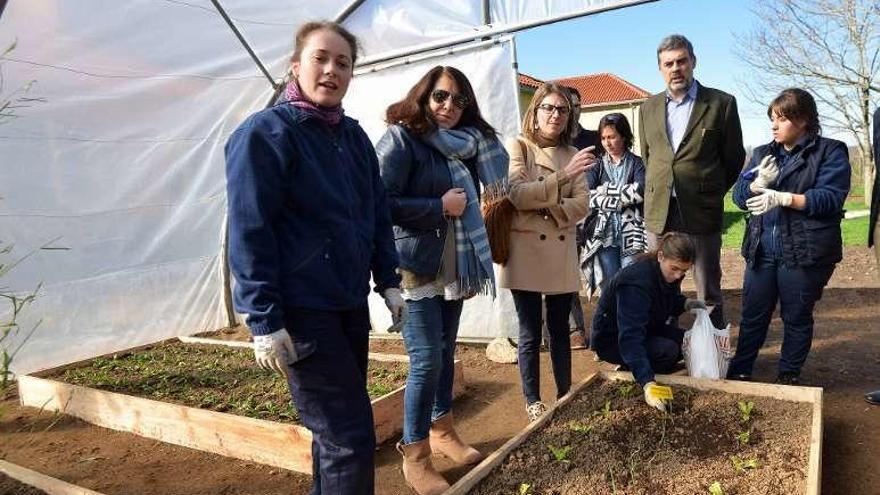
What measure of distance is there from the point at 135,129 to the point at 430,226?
3652 millimetres

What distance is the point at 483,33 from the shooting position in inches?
188

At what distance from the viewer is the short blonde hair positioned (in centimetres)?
307

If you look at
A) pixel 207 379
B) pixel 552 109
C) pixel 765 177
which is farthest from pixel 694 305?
pixel 207 379

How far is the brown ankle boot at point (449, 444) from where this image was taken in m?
2.92

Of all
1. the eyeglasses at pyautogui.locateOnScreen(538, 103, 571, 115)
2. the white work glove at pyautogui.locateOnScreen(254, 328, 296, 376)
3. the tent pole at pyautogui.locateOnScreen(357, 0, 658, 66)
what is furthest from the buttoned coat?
the white work glove at pyautogui.locateOnScreen(254, 328, 296, 376)

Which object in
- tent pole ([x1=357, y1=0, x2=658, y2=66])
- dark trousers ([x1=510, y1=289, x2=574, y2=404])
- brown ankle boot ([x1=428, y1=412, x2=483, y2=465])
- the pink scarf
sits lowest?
brown ankle boot ([x1=428, y1=412, x2=483, y2=465])

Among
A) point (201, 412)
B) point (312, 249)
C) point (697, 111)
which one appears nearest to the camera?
point (312, 249)

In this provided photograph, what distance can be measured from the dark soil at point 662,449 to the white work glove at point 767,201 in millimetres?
1029

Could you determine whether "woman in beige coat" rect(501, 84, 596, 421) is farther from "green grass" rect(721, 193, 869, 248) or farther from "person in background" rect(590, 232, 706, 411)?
"green grass" rect(721, 193, 869, 248)

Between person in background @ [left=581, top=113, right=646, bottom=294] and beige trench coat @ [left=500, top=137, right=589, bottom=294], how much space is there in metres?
1.12

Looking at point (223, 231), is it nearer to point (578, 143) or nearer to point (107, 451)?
point (107, 451)

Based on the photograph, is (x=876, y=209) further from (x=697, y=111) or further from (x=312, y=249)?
(x=312, y=249)

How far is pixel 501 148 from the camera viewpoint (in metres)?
2.85

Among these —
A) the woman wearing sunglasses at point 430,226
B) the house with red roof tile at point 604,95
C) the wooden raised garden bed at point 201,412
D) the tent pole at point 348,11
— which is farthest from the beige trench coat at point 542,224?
the house with red roof tile at point 604,95
